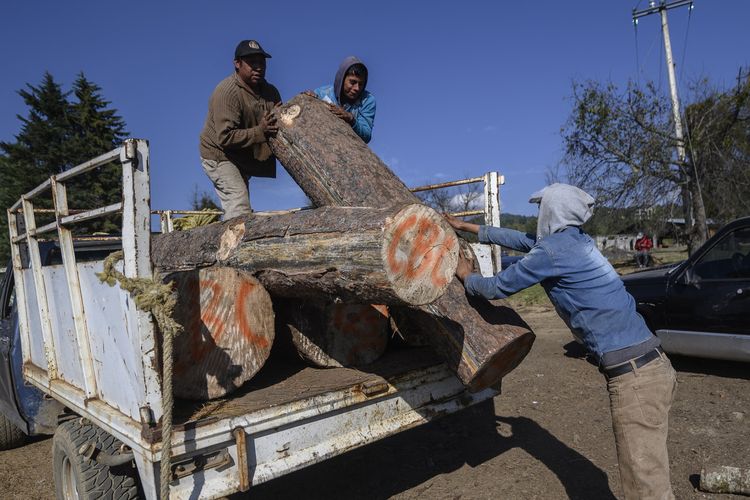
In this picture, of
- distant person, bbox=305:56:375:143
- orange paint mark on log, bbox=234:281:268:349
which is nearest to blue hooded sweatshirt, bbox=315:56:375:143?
distant person, bbox=305:56:375:143

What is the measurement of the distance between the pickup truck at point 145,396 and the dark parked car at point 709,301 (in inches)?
121

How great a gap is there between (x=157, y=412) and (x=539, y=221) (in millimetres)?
2006

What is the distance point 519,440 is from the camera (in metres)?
4.18

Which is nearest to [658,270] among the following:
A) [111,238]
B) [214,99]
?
[214,99]

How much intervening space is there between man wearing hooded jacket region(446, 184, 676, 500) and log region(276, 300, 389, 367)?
0.87m

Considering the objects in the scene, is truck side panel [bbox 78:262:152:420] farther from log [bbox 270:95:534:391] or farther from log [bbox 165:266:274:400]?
log [bbox 270:95:534:391]

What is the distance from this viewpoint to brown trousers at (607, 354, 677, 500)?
248 cm

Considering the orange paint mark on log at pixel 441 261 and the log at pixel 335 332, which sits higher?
the orange paint mark on log at pixel 441 261

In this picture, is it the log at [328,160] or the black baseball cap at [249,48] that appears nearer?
the log at [328,160]

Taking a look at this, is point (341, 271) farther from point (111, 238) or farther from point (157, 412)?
point (111, 238)

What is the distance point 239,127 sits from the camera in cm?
435

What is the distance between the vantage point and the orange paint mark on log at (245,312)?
284 centimetres

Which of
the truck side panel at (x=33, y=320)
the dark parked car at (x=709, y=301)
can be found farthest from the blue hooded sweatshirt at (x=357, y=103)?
the dark parked car at (x=709, y=301)

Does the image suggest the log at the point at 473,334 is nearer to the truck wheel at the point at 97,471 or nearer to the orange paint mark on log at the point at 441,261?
the orange paint mark on log at the point at 441,261
